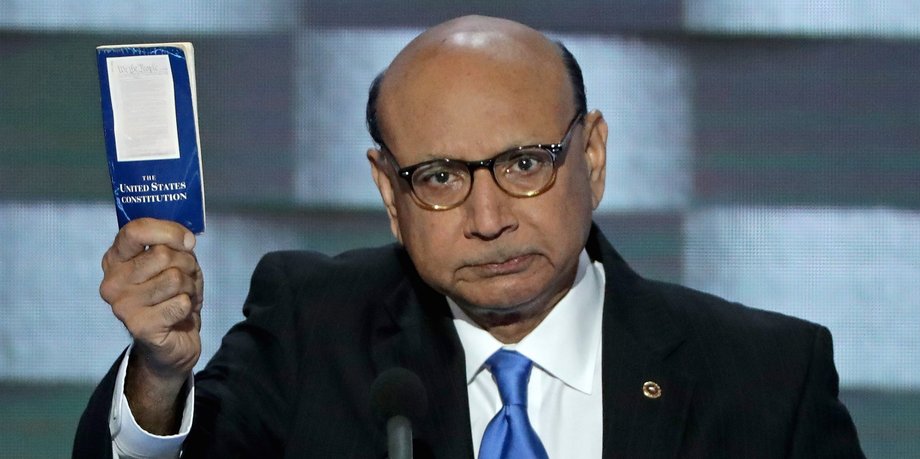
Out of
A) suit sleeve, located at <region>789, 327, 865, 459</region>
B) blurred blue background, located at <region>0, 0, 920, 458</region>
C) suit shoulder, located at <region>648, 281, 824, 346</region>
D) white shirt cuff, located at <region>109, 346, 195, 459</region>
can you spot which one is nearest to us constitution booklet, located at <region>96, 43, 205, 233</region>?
white shirt cuff, located at <region>109, 346, 195, 459</region>

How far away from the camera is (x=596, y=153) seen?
89.5 inches

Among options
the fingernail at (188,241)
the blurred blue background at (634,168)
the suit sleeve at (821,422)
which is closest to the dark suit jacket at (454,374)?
the suit sleeve at (821,422)

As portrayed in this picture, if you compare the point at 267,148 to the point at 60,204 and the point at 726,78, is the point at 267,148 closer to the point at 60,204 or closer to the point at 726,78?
the point at 60,204

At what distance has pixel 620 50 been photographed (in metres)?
3.20

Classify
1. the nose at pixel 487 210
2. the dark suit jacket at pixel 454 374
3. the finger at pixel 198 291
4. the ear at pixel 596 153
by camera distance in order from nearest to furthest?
1. the finger at pixel 198 291
2. the nose at pixel 487 210
3. the dark suit jacket at pixel 454 374
4. the ear at pixel 596 153

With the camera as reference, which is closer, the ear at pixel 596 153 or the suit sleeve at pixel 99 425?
the suit sleeve at pixel 99 425

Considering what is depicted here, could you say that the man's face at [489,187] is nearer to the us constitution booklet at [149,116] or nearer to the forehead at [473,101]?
the forehead at [473,101]

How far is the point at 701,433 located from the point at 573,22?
1311 mm

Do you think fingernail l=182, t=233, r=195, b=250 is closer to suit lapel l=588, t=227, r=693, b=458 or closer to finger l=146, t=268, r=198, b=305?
finger l=146, t=268, r=198, b=305

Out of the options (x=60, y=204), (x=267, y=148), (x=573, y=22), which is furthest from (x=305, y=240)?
(x=573, y=22)

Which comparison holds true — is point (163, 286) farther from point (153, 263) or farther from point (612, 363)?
point (612, 363)

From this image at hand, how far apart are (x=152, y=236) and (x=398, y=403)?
1.32ft

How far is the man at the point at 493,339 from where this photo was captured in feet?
6.78

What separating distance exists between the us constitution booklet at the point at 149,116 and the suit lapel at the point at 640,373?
770 millimetres
